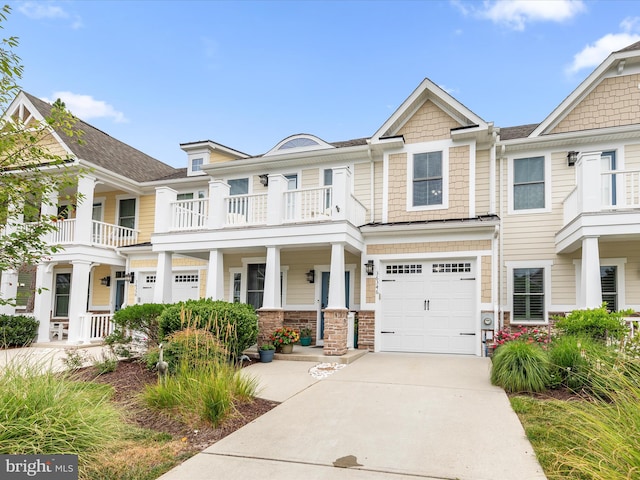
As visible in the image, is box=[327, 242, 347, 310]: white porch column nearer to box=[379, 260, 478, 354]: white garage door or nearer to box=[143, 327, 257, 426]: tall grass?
box=[379, 260, 478, 354]: white garage door

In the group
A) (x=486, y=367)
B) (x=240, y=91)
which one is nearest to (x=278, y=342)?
(x=486, y=367)

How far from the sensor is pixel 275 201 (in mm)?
11125

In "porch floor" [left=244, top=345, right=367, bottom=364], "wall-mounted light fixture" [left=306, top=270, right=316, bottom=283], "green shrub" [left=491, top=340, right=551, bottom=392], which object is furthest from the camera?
"wall-mounted light fixture" [left=306, top=270, right=316, bottom=283]

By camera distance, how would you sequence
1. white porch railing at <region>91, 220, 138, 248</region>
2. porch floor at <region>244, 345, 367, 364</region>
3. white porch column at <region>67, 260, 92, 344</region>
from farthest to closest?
1. white porch railing at <region>91, 220, 138, 248</region>
2. white porch column at <region>67, 260, 92, 344</region>
3. porch floor at <region>244, 345, 367, 364</region>

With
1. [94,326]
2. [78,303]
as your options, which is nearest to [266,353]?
[94,326]

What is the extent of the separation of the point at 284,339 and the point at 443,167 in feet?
21.0

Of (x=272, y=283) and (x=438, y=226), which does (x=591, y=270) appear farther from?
(x=272, y=283)

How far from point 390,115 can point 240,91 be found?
28.8ft

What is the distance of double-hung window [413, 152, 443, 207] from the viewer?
39.3 ft

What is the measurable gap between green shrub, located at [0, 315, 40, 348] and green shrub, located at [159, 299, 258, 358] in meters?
7.73

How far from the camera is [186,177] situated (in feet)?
53.3

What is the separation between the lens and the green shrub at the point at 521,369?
6.60 m

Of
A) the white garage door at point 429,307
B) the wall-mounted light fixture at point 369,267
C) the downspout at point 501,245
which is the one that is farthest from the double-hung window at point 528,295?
the wall-mounted light fixture at point 369,267

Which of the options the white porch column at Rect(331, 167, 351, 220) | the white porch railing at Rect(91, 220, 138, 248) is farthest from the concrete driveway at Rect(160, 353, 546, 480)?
the white porch railing at Rect(91, 220, 138, 248)
